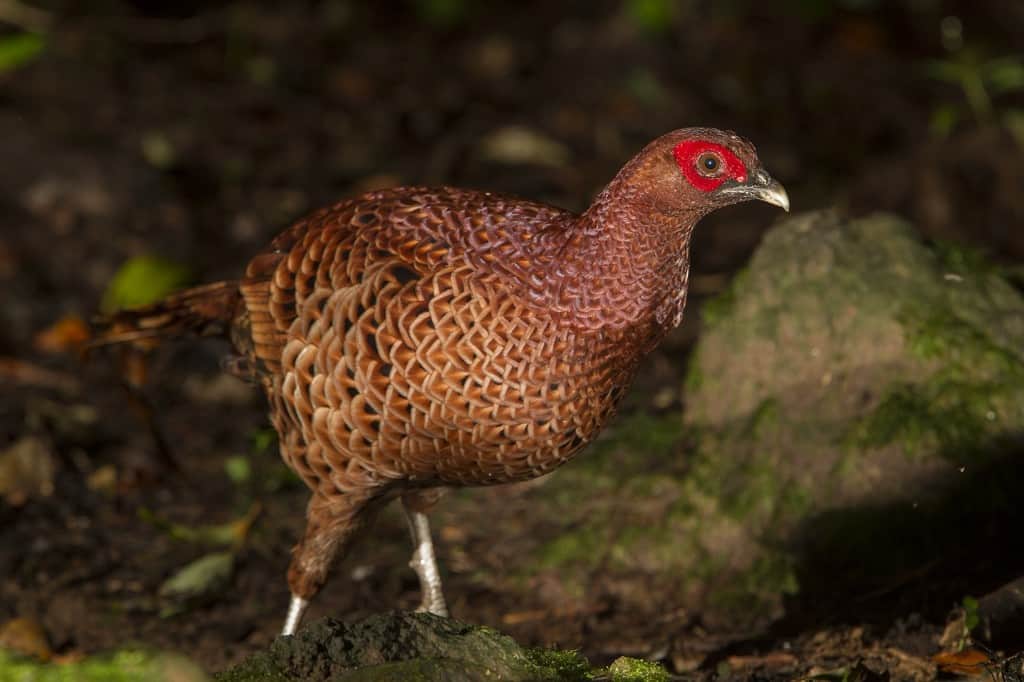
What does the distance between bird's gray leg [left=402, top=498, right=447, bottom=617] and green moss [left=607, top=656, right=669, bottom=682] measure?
4.64 feet

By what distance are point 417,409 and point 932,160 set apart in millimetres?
5884

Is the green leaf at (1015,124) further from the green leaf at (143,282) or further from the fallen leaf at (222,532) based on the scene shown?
the fallen leaf at (222,532)

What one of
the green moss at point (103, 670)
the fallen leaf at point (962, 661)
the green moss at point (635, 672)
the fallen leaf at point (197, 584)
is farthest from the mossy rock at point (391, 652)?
the fallen leaf at point (197, 584)

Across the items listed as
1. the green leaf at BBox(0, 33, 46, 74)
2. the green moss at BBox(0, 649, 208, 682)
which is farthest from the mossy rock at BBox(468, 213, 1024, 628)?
the green leaf at BBox(0, 33, 46, 74)

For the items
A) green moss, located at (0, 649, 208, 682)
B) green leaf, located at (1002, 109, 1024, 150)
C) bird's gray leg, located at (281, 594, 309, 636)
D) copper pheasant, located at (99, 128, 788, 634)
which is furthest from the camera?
green leaf, located at (1002, 109, 1024, 150)

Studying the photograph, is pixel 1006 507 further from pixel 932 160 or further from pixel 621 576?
pixel 932 160

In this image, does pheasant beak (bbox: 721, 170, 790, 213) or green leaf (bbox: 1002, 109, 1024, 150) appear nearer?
pheasant beak (bbox: 721, 170, 790, 213)

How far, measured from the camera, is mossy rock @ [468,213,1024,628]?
466 cm

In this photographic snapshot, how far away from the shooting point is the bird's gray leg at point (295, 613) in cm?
453

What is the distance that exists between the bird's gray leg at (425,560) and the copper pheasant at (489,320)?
0.53 meters

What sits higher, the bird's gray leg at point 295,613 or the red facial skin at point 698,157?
the red facial skin at point 698,157

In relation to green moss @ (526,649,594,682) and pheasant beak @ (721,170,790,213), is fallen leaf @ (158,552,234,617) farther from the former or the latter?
pheasant beak @ (721,170,790,213)

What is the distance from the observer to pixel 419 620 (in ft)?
10.7

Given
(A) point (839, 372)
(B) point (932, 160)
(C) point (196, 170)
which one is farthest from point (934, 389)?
(C) point (196, 170)
